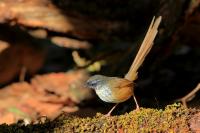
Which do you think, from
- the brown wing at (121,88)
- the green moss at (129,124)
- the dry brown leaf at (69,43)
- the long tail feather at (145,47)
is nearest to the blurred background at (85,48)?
the dry brown leaf at (69,43)

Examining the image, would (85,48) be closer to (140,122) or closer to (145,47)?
(145,47)

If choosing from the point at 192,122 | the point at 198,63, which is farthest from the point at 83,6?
the point at 192,122

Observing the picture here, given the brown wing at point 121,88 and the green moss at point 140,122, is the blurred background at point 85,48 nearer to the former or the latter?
the brown wing at point 121,88

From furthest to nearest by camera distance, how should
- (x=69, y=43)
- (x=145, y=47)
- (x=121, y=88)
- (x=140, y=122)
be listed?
(x=69, y=43)
(x=145, y=47)
(x=121, y=88)
(x=140, y=122)

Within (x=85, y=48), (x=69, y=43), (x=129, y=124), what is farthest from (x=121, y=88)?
(x=85, y=48)

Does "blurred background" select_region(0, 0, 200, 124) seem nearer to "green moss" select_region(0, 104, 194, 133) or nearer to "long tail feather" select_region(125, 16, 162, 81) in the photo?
"long tail feather" select_region(125, 16, 162, 81)

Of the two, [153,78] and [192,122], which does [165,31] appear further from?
[192,122]

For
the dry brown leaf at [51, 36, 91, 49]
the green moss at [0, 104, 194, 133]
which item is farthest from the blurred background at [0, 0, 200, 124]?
the green moss at [0, 104, 194, 133]
